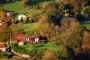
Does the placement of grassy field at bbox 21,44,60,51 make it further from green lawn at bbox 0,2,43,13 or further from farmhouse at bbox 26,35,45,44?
green lawn at bbox 0,2,43,13

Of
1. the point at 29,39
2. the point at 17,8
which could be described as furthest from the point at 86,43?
the point at 17,8

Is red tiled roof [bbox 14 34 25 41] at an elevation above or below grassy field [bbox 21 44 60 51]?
above

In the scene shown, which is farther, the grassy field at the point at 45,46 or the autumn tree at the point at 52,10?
the autumn tree at the point at 52,10

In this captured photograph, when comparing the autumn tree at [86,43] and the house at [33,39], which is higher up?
the autumn tree at [86,43]

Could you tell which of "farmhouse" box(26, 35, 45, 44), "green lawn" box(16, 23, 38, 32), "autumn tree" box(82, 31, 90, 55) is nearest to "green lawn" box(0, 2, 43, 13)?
"green lawn" box(16, 23, 38, 32)

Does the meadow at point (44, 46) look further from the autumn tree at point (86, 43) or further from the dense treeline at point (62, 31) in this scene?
the autumn tree at point (86, 43)

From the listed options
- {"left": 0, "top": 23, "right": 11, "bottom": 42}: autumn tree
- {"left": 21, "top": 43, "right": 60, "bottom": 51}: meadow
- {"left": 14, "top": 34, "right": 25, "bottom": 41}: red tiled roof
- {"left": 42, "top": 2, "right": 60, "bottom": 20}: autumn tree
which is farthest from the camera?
{"left": 42, "top": 2, "right": 60, "bottom": 20}: autumn tree

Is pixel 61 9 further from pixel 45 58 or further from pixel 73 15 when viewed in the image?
pixel 45 58

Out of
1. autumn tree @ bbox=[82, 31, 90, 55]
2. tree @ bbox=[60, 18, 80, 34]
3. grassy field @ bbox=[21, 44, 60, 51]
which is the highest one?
tree @ bbox=[60, 18, 80, 34]

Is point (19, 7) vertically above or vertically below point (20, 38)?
above

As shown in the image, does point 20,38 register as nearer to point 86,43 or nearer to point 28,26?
point 28,26

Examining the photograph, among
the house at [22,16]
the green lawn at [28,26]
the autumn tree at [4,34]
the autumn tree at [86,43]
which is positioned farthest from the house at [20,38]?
the house at [22,16]

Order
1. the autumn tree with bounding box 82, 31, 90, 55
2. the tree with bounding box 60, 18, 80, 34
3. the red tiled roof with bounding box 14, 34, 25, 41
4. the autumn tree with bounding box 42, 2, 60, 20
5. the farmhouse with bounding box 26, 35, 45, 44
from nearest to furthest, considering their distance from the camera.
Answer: the autumn tree with bounding box 82, 31, 90, 55, the farmhouse with bounding box 26, 35, 45, 44, the red tiled roof with bounding box 14, 34, 25, 41, the tree with bounding box 60, 18, 80, 34, the autumn tree with bounding box 42, 2, 60, 20

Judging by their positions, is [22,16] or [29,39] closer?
[29,39]
